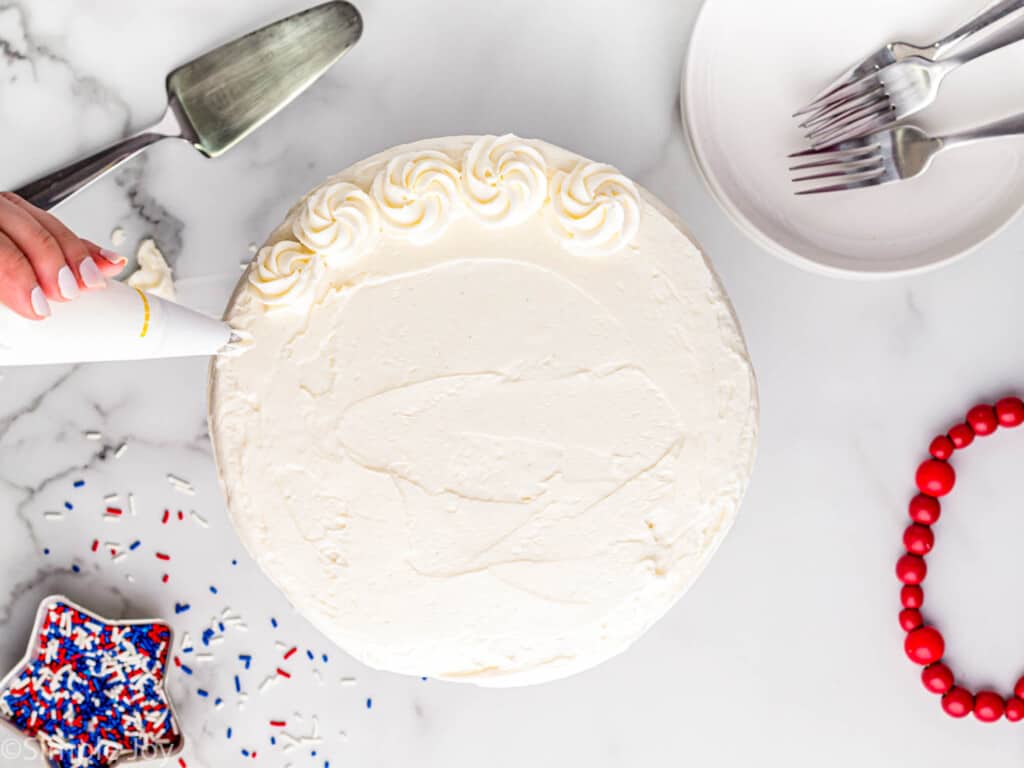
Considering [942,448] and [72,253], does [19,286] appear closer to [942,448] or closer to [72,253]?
[72,253]

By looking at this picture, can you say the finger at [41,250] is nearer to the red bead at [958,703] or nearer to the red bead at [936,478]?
the red bead at [936,478]

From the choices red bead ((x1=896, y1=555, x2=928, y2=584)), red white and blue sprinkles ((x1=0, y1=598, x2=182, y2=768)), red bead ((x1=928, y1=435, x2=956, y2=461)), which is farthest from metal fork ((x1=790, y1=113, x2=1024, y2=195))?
red white and blue sprinkles ((x1=0, y1=598, x2=182, y2=768))

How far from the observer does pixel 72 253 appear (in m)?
1.39

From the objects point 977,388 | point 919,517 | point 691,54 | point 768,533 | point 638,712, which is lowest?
point 638,712

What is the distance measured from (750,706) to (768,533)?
0.36 metres

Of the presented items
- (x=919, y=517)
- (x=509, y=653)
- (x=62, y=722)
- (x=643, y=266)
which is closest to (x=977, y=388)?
(x=919, y=517)

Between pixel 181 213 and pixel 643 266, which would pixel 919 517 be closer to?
pixel 643 266

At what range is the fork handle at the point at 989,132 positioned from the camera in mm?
1753

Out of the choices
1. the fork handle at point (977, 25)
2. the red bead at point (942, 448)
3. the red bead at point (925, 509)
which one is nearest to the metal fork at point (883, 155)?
the fork handle at point (977, 25)

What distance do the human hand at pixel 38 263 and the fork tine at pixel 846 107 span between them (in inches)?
49.4

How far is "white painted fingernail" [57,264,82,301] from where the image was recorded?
1320 millimetres

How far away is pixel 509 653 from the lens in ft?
5.26

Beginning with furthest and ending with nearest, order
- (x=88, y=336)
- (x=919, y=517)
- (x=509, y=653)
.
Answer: (x=919, y=517)
(x=509, y=653)
(x=88, y=336)

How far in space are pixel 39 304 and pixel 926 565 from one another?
66.7 inches
